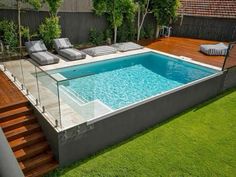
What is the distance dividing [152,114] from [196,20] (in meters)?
13.3

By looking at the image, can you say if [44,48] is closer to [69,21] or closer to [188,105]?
[69,21]

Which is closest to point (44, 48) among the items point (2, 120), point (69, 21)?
point (69, 21)

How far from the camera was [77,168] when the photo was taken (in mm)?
5617

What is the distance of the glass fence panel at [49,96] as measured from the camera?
212 inches

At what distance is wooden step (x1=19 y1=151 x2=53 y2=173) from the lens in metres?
5.41

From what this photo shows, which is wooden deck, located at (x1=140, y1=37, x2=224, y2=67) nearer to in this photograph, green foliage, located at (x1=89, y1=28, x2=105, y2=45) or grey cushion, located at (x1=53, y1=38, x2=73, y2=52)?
green foliage, located at (x1=89, y1=28, x2=105, y2=45)

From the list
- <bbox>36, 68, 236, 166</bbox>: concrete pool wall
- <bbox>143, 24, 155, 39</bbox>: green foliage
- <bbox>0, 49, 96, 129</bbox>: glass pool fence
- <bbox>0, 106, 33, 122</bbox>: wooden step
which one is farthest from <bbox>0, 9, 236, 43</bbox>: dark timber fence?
<bbox>36, 68, 236, 166</bbox>: concrete pool wall

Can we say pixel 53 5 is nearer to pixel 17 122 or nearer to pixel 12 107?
pixel 12 107

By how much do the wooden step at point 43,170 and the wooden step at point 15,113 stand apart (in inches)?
66.3

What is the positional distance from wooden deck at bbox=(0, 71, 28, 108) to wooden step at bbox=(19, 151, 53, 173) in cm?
184

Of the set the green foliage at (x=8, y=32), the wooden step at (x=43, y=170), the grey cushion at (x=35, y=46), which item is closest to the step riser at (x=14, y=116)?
the wooden step at (x=43, y=170)

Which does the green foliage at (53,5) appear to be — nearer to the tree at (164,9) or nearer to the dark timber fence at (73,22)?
the dark timber fence at (73,22)

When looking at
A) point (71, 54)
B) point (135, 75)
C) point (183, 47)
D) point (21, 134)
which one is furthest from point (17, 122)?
point (183, 47)

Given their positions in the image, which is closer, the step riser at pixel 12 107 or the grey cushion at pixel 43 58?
the step riser at pixel 12 107
